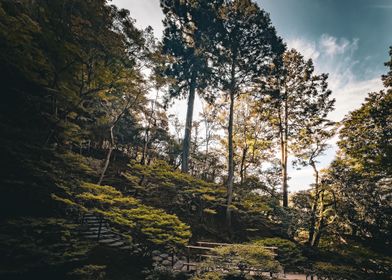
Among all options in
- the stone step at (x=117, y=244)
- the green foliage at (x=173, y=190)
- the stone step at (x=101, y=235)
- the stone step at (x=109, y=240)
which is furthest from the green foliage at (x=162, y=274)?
the green foliage at (x=173, y=190)

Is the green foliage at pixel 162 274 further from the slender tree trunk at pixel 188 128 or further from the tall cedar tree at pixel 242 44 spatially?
the slender tree trunk at pixel 188 128

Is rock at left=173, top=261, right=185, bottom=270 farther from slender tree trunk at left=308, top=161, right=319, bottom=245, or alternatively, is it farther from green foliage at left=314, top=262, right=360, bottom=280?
slender tree trunk at left=308, top=161, right=319, bottom=245

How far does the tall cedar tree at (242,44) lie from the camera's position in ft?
39.4

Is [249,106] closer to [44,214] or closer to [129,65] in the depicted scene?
[129,65]

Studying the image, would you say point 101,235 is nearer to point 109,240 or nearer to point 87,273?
point 109,240

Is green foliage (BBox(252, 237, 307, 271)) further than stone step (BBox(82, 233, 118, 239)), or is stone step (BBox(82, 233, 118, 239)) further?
green foliage (BBox(252, 237, 307, 271))

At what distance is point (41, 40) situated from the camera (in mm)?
5660

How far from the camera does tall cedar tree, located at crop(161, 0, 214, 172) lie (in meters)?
13.1

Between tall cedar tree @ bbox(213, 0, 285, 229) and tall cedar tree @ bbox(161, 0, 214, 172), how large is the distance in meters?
1.13

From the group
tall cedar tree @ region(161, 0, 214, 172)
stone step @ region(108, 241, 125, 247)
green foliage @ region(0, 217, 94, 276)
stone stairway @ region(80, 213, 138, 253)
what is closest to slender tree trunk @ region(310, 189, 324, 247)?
tall cedar tree @ region(161, 0, 214, 172)

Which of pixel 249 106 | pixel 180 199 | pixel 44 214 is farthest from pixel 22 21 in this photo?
pixel 249 106

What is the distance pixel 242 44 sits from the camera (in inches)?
481

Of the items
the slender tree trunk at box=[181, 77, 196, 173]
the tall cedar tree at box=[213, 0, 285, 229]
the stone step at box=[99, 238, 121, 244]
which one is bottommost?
the stone step at box=[99, 238, 121, 244]

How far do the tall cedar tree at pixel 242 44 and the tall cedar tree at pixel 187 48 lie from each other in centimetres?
113
